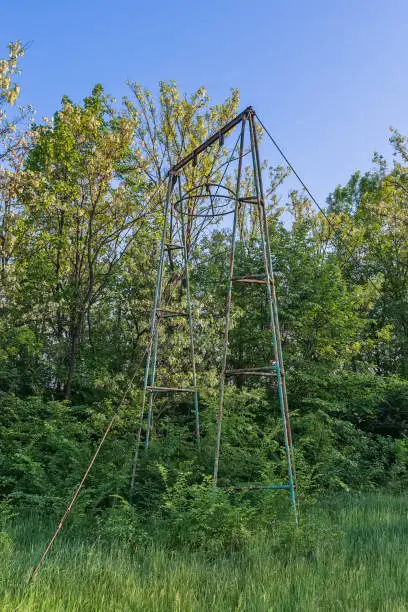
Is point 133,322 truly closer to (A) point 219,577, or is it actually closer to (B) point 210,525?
(B) point 210,525

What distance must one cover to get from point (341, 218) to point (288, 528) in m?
18.3

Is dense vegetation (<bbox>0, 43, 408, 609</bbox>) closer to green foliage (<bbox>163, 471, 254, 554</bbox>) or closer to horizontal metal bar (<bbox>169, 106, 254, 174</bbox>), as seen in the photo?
green foliage (<bbox>163, 471, 254, 554</bbox>)

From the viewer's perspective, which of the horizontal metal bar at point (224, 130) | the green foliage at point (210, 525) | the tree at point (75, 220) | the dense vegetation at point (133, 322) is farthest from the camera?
the tree at point (75, 220)

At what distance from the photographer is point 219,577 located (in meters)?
4.24

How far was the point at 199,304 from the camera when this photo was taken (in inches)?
449

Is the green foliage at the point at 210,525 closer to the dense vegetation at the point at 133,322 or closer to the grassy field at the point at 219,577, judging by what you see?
the grassy field at the point at 219,577

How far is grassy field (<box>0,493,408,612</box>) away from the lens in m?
3.63

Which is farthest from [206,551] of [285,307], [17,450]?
[285,307]

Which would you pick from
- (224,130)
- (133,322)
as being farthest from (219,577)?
(133,322)

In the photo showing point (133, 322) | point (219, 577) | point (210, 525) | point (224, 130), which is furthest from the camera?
point (133, 322)

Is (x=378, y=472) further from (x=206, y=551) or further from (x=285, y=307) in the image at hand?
(x=206, y=551)

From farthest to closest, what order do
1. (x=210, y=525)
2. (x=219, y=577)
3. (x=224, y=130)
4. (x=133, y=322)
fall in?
1. (x=133, y=322)
2. (x=224, y=130)
3. (x=210, y=525)
4. (x=219, y=577)

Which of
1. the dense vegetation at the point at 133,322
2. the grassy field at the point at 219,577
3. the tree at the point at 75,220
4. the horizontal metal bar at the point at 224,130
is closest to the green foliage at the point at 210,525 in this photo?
the grassy field at the point at 219,577

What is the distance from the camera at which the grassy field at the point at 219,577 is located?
3.63 meters
